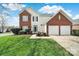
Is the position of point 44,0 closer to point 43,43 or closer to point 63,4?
point 63,4

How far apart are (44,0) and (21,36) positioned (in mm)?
880

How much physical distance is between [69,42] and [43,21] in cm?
67

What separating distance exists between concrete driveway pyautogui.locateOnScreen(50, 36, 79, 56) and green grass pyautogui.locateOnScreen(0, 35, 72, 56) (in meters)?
0.08

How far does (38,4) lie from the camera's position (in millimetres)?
5785

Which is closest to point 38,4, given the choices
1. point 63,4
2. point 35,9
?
point 35,9

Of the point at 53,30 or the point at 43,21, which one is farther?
the point at 53,30

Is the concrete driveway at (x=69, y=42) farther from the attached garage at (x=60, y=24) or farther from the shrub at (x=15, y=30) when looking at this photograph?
the shrub at (x=15, y=30)

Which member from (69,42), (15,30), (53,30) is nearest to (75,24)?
(69,42)

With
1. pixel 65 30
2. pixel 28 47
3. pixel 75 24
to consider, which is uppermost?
pixel 75 24

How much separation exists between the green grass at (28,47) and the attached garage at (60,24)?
Answer: 0.82 ft

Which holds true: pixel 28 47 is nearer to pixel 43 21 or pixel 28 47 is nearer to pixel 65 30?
pixel 43 21

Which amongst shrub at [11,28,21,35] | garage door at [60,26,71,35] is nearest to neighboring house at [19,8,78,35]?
garage door at [60,26,71,35]

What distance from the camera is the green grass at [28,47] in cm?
577

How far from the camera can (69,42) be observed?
5898 mm
